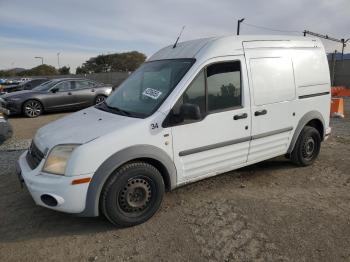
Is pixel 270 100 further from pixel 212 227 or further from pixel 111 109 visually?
pixel 111 109

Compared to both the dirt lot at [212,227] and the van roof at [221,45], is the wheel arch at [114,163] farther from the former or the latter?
the van roof at [221,45]

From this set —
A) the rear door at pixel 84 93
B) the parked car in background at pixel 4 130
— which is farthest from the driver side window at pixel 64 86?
the parked car in background at pixel 4 130

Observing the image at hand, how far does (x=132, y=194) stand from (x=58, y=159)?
0.87m

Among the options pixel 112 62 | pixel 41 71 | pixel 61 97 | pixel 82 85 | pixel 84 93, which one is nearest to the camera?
pixel 61 97

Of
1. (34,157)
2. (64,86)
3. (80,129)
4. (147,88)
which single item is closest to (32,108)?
(64,86)

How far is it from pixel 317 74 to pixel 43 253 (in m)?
4.63

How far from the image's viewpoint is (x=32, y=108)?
1223 cm

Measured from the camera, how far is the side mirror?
3.54 m

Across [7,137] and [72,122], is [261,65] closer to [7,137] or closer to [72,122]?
[72,122]

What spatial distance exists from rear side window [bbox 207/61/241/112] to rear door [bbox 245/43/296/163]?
0.22m

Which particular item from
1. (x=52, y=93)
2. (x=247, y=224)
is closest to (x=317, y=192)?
(x=247, y=224)

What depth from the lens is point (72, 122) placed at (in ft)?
13.2

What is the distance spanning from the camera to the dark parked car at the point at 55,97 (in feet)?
39.7

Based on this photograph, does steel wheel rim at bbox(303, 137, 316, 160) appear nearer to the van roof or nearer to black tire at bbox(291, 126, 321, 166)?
black tire at bbox(291, 126, 321, 166)
